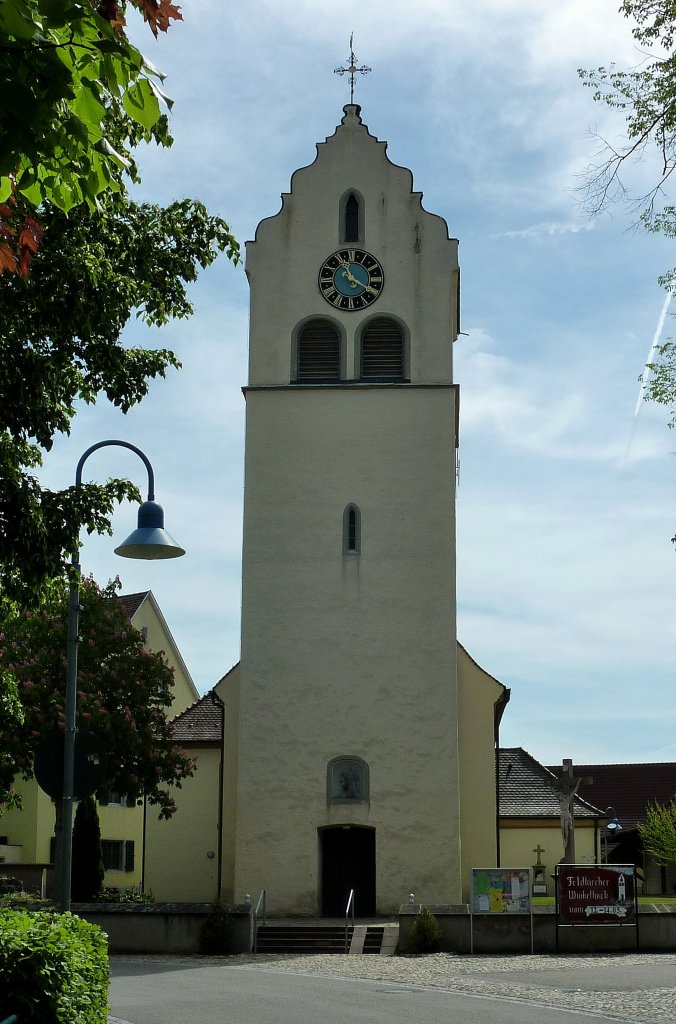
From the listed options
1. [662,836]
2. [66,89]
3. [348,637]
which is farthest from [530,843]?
[66,89]

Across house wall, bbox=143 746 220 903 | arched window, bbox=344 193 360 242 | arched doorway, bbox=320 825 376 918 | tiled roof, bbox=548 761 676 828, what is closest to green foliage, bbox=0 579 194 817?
arched doorway, bbox=320 825 376 918

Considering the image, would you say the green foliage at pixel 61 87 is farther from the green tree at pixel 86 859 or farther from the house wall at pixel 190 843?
the house wall at pixel 190 843

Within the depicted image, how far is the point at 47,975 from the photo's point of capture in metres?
7.79

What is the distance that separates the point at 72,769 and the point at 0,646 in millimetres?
17352

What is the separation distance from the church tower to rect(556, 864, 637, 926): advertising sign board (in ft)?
20.6

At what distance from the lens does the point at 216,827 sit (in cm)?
3616

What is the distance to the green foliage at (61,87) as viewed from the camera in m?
4.43

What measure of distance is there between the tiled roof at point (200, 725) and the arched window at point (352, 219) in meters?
12.9

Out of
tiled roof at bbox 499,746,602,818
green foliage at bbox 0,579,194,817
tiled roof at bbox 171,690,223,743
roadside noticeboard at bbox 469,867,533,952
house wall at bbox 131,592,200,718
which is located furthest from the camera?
house wall at bbox 131,592,200,718

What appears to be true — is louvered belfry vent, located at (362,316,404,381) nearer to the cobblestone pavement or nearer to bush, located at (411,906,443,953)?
bush, located at (411,906,443,953)

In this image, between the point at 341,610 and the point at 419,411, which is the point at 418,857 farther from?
the point at 419,411

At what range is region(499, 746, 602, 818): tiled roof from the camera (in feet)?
138

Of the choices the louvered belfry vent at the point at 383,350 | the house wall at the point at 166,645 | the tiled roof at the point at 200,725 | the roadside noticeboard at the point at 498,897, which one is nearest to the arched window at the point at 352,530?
the louvered belfry vent at the point at 383,350

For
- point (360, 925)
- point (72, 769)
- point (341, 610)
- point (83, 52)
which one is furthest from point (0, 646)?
point (83, 52)
